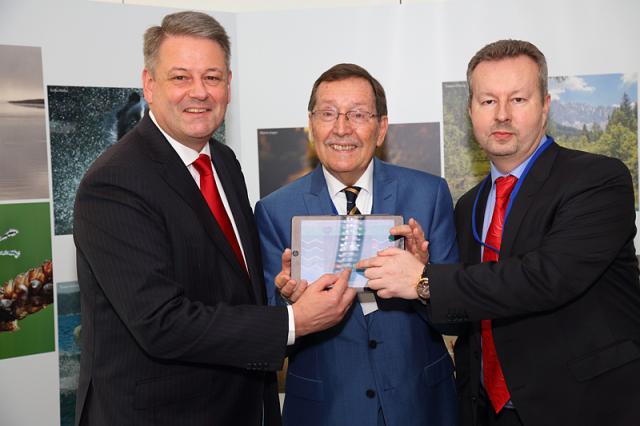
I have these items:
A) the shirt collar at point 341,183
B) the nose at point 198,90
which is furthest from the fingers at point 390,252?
the nose at point 198,90

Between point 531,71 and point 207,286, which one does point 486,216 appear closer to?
point 531,71

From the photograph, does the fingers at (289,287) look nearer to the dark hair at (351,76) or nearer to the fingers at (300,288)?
the fingers at (300,288)

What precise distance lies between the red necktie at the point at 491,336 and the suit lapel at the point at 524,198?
134 mm

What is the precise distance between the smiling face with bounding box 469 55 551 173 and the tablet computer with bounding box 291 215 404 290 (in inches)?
29.9

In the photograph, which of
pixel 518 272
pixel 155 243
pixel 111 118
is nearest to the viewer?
pixel 155 243

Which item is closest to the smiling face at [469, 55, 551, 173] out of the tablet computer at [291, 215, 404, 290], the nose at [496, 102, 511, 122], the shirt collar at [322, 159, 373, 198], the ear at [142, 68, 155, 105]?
the nose at [496, 102, 511, 122]

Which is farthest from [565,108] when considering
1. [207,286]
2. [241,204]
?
[207,286]

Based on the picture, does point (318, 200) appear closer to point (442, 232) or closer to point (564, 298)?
point (442, 232)

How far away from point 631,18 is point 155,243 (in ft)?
12.5

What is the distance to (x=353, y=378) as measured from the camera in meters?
2.97

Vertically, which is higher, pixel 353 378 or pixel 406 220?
pixel 406 220

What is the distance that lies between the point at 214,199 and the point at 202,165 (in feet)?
0.60

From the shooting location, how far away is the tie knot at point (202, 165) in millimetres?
2998

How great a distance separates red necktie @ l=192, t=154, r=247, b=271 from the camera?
2.94 m
